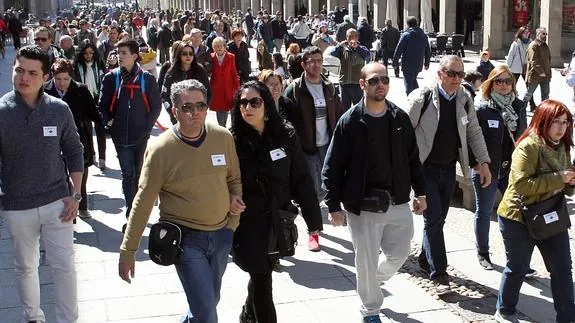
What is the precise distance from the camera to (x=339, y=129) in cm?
541

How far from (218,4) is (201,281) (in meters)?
80.1

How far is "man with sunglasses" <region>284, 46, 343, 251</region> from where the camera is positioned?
7.36m

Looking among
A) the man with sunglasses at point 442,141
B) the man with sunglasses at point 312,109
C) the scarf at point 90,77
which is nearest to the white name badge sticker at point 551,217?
the man with sunglasses at point 442,141

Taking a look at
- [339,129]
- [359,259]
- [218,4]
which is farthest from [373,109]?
[218,4]

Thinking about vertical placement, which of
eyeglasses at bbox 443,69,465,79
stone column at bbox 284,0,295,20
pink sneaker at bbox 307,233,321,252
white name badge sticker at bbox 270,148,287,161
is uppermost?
stone column at bbox 284,0,295,20

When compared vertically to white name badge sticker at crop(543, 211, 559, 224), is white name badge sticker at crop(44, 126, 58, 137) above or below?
above

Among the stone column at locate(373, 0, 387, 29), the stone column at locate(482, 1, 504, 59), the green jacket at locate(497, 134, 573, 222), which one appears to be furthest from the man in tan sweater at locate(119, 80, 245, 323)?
the stone column at locate(373, 0, 387, 29)

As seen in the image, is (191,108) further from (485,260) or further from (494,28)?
(494,28)

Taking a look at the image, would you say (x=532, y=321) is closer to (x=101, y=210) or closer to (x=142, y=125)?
(x=142, y=125)

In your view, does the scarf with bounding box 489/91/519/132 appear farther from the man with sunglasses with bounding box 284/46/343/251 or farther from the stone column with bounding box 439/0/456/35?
the stone column with bounding box 439/0/456/35

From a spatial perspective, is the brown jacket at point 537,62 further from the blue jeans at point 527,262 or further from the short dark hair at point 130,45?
the blue jeans at point 527,262

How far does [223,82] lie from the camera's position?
11.1 m

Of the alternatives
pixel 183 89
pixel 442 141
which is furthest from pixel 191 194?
pixel 442 141

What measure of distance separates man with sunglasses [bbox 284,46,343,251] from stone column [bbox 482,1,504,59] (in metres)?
21.6
